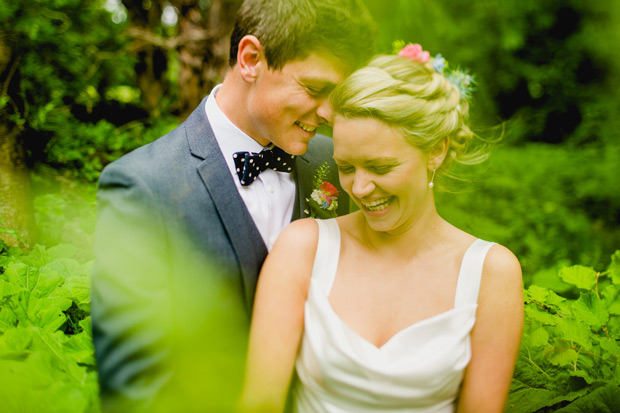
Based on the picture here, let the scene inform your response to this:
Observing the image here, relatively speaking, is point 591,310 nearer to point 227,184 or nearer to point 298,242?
point 298,242

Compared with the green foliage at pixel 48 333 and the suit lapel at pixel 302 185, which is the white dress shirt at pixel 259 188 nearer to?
the suit lapel at pixel 302 185

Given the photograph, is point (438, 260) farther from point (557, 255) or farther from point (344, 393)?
point (557, 255)

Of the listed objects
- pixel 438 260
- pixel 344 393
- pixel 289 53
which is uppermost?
pixel 289 53

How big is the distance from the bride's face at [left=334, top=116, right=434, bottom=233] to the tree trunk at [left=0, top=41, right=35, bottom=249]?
80.3 inches

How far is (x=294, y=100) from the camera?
181 cm

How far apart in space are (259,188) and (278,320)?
23.6 inches

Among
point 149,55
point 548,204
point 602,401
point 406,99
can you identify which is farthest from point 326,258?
point 548,204

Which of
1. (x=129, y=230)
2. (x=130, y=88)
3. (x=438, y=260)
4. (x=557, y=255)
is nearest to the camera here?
(x=129, y=230)

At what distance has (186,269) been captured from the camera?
58.2 inches

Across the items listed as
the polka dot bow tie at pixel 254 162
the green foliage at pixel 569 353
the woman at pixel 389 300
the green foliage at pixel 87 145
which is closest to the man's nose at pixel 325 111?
the woman at pixel 389 300

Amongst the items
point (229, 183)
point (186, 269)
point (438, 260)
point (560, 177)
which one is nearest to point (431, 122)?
point (438, 260)

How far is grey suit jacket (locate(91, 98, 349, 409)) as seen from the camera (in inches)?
49.9

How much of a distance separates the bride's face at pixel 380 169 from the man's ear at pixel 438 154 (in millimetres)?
33

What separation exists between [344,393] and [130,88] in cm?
493
